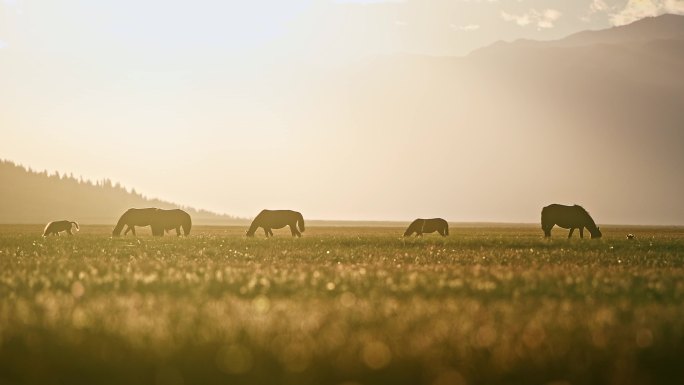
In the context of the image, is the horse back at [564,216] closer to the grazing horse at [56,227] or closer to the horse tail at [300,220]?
the horse tail at [300,220]

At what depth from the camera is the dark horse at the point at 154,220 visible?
5650cm

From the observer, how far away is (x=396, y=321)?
1024 cm

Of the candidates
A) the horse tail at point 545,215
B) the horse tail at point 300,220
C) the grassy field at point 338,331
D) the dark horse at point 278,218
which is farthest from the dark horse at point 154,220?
the grassy field at point 338,331

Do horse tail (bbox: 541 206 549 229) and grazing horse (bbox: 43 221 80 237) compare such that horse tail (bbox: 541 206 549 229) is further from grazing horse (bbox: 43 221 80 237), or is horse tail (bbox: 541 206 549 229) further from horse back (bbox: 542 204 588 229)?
grazing horse (bbox: 43 221 80 237)

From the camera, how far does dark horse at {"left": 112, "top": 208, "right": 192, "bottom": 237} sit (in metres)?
56.5

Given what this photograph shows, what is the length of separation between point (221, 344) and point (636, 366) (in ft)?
→ 14.5

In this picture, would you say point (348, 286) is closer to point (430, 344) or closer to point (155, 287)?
point (155, 287)

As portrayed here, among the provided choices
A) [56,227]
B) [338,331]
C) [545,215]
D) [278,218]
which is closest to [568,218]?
[545,215]

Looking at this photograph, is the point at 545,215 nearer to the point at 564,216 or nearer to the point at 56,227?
the point at 564,216

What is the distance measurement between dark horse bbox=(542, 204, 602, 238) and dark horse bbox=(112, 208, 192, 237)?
2601cm

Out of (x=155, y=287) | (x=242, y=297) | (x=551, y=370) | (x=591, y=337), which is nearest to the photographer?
(x=551, y=370)

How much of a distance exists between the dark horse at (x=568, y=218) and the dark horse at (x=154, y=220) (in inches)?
1024

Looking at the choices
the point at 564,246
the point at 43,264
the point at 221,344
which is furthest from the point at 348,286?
the point at 564,246

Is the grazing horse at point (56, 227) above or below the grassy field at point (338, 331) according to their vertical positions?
above
